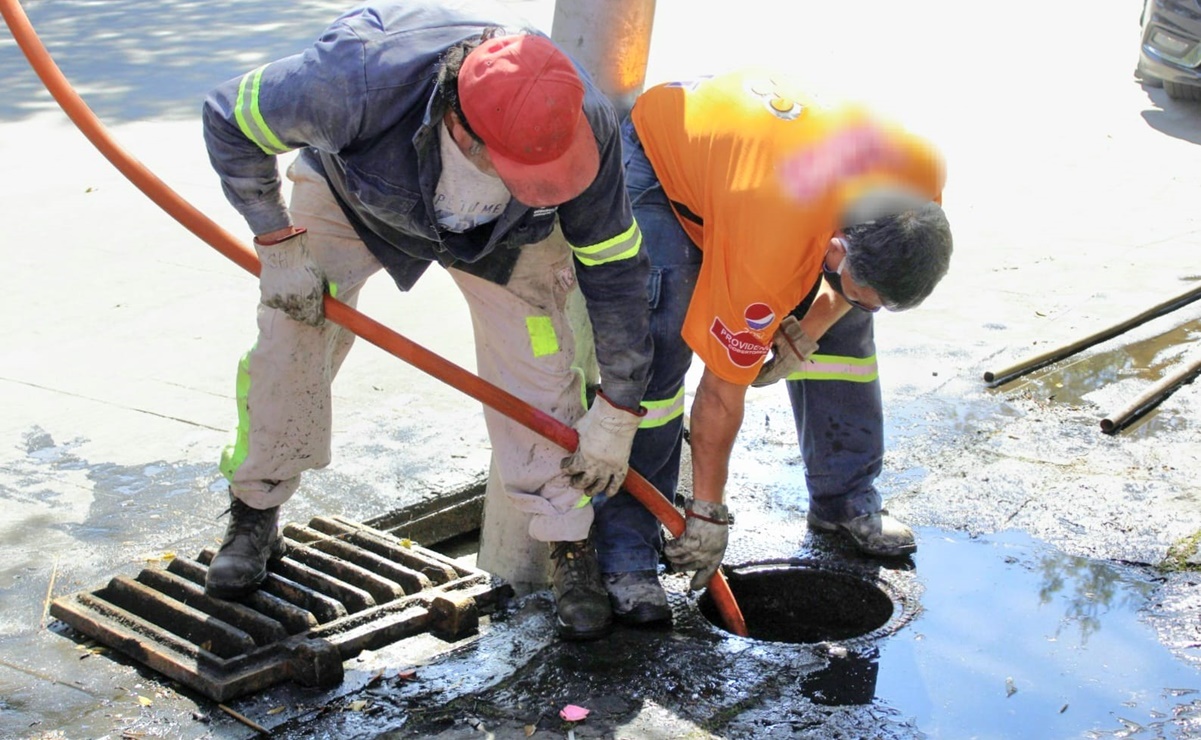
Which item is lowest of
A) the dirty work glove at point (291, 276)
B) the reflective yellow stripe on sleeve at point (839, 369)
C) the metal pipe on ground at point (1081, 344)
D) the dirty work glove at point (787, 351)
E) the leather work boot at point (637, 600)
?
the leather work boot at point (637, 600)

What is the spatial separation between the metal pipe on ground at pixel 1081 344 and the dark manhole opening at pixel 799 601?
60.6 inches

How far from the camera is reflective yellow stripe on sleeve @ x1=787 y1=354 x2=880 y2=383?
12.3 feet

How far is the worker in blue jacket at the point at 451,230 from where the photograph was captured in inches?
104

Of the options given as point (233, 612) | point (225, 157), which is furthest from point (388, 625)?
point (225, 157)

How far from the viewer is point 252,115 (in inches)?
107

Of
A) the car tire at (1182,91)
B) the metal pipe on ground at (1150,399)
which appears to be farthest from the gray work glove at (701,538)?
the car tire at (1182,91)

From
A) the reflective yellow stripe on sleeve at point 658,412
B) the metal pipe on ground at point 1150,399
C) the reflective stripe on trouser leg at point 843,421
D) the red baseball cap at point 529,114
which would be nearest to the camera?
the red baseball cap at point 529,114

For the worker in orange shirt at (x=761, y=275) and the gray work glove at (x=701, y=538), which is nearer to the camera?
the worker in orange shirt at (x=761, y=275)

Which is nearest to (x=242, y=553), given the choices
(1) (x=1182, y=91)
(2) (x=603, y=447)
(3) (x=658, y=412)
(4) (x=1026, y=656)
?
(2) (x=603, y=447)

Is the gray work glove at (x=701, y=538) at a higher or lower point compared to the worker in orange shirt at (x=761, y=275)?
lower

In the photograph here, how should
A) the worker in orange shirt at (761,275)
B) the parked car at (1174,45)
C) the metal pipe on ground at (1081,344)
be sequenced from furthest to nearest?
1. the parked car at (1174,45)
2. the metal pipe on ground at (1081,344)
3. the worker in orange shirt at (761,275)

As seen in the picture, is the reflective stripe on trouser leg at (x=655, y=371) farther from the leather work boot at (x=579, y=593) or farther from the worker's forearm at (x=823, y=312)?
the worker's forearm at (x=823, y=312)

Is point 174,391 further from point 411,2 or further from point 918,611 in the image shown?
Answer: point 918,611

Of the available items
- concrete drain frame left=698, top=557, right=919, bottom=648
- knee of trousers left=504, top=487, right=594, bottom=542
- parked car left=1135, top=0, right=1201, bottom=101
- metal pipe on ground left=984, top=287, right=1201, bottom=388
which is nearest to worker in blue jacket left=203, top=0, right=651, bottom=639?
knee of trousers left=504, top=487, right=594, bottom=542
